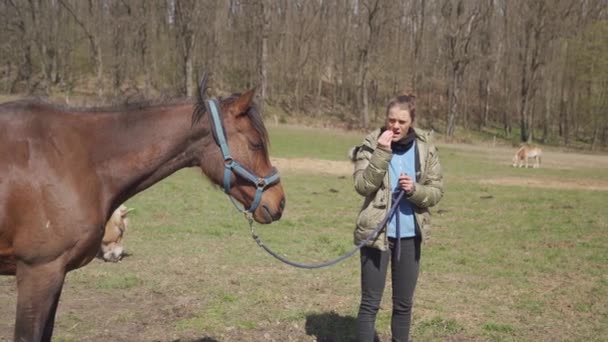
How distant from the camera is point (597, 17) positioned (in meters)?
48.2

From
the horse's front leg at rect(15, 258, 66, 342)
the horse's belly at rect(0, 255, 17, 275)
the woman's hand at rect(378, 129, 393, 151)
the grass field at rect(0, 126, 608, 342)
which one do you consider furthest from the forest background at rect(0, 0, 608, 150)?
the horse's front leg at rect(15, 258, 66, 342)

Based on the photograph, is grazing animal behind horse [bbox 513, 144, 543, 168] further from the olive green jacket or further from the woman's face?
the woman's face

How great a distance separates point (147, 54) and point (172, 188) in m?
31.7

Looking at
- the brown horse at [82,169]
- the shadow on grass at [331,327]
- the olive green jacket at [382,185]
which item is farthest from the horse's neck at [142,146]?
the shadow on grass at [331,327]

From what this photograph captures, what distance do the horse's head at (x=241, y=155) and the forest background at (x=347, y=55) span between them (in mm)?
35399

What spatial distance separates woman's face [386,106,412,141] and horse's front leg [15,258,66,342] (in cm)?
232

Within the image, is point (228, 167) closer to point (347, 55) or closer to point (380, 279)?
point (380, 279)

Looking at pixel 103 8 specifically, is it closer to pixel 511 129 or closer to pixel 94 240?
pixel 511 129

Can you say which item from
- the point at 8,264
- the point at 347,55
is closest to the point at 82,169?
the point at 8,264

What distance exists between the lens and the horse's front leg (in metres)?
3.04

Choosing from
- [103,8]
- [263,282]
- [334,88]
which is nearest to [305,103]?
[334,88]

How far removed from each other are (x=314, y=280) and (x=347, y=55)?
147 feet

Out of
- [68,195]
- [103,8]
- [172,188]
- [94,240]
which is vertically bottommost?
[172,188]

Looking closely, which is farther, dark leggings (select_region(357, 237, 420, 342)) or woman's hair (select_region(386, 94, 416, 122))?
dark leggings (select_region(357, 237, 420, 342))
